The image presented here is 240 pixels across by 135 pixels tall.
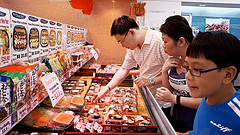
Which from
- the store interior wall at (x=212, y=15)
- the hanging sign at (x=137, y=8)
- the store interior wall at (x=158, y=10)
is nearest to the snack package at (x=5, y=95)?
the hanging sign at (x=137, y=8)

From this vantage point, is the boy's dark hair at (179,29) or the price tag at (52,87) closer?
the price tag at (52,87)

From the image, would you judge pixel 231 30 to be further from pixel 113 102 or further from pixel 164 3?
pixel 113 102

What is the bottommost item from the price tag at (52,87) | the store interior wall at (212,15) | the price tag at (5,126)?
the price tag at (5,126)

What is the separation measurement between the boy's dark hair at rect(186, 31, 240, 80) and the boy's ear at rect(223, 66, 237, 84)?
0.06ft

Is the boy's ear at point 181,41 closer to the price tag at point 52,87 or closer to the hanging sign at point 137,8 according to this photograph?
the price tag at point 52,87

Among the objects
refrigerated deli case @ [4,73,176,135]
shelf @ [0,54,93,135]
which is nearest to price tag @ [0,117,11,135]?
shelf @ [0,54,93,135]

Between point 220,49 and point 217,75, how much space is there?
0.11 meters

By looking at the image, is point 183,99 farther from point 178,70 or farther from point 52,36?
point 52,36

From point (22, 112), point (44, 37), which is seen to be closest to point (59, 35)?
point (44, 37)

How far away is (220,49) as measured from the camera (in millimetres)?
755

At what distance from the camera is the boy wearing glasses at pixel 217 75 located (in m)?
0.75

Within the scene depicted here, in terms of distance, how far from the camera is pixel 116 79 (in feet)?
7.56

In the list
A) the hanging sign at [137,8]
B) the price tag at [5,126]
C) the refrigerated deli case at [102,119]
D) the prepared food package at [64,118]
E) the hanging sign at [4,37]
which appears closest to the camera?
the price tag at [5,126]

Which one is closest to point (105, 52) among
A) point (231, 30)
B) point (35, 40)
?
point (35, 40)
